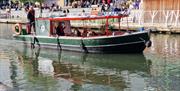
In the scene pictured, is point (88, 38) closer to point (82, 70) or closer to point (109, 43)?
point (109, 43)

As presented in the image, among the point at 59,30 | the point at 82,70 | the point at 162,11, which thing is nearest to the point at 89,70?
the point at 82,70

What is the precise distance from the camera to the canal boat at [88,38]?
91.6 feet

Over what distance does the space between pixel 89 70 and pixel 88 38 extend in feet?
18.3

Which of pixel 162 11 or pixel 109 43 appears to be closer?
pixel 109 43

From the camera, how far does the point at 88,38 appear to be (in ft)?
94.6

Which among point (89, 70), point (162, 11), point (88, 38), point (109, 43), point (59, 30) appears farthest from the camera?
point (162, 11)

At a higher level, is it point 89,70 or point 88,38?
point 88,38

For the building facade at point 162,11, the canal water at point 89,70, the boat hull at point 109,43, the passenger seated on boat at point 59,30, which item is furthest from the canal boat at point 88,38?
the building facade at point 162,11

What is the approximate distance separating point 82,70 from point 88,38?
548cm

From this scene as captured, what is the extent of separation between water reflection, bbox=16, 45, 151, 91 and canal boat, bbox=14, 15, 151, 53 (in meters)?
A: 0.49

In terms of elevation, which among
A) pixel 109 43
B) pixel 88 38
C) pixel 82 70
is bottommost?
pixel 82 70

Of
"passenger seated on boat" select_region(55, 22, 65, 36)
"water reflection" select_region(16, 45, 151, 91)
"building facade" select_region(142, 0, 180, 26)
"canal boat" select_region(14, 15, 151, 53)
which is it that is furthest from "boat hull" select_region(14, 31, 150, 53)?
"building facade" select_region(142, 0, 180, 26)

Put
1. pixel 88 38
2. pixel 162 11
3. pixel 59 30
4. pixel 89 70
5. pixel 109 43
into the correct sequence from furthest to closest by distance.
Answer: pixel 162 11, pixel 59 30, pixel 88 38, pixel 109 43, pixel 89 70

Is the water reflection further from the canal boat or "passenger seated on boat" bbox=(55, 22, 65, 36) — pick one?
"passenger seated on boat" bbox=(55, 22, 65, 36)
